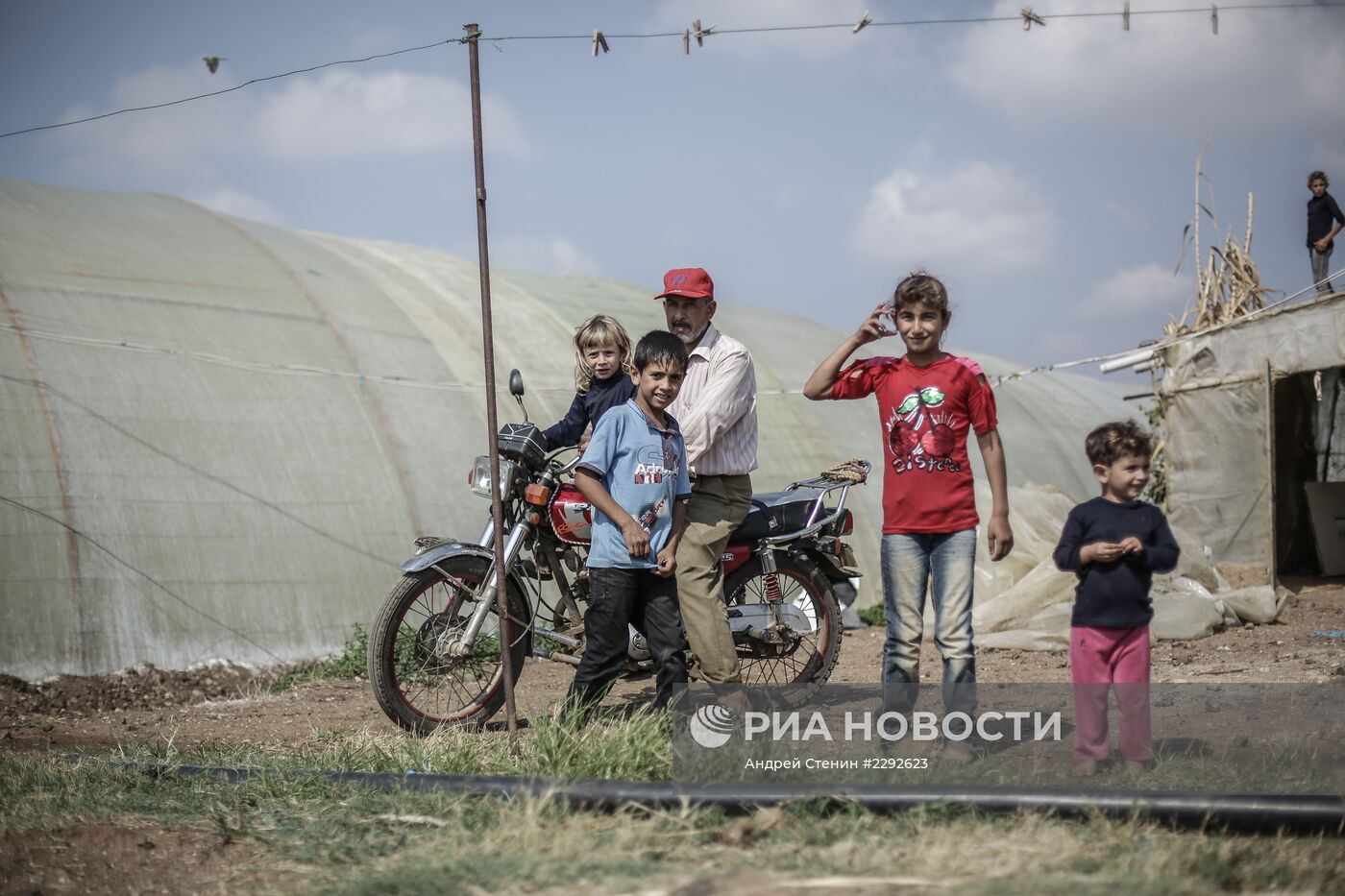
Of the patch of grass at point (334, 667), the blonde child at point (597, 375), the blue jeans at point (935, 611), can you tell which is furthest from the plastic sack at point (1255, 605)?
the patch of grass at point (334, 667)

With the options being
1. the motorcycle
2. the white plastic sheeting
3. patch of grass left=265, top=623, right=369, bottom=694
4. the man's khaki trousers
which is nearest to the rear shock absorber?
the motorcycle

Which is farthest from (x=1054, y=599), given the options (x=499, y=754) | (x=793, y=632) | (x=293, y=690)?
(x=499, y=754)

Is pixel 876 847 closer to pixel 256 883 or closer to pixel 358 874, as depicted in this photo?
pixel 358 874

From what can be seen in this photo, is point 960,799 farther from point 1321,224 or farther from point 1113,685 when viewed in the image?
point 1321,224

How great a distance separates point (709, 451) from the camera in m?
4.51

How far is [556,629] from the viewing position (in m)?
5.09

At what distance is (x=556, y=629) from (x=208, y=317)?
402 centimetres

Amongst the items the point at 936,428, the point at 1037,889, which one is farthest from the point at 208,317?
the point at 1037,889

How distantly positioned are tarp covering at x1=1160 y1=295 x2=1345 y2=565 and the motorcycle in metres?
5.67

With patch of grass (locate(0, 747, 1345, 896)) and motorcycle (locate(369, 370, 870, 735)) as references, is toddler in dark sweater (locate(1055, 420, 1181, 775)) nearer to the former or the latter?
patch of grass (locate(0, 747, 1345, 896))

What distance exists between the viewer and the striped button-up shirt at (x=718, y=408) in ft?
14.4

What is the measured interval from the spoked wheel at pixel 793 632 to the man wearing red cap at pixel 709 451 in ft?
3.03

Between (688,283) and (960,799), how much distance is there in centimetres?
226

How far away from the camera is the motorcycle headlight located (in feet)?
16.5
